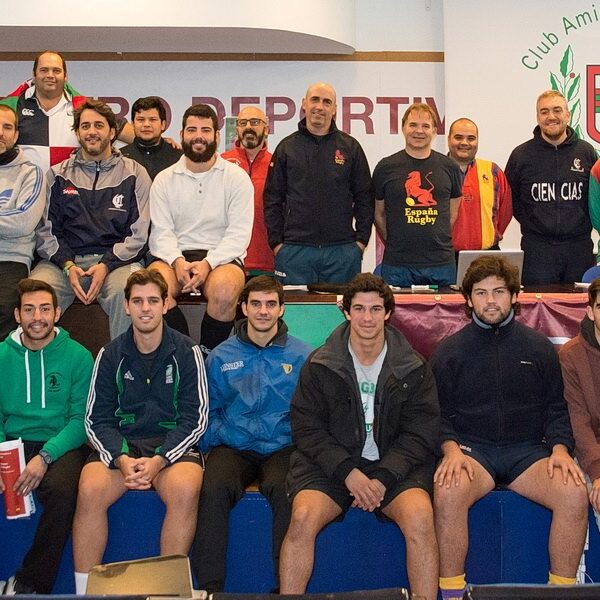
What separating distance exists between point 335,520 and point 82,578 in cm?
102

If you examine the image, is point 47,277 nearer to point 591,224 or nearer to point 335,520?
point 335,520

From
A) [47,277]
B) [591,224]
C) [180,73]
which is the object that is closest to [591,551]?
[591,224]

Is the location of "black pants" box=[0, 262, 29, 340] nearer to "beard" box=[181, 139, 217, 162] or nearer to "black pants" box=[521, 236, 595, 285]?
"beard" box=[181, 139, 217, 162]

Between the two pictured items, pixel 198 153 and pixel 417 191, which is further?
pixel 417 191

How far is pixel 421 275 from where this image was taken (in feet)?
17.5

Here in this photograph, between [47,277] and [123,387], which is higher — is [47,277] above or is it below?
above

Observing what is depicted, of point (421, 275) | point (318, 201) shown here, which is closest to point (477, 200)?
point (421, 275)

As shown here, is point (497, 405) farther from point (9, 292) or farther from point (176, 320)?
point (9, 292)

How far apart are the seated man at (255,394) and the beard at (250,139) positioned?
1.93 meters

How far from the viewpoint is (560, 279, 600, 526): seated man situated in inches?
149

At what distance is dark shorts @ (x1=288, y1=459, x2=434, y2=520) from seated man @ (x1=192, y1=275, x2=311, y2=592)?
0.11 m

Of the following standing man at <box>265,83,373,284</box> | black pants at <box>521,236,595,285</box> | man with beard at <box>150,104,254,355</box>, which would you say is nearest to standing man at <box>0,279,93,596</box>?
man with beard at <box>150,104,254,355</box>

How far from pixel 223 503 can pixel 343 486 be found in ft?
1.60

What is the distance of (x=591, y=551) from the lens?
3844 millimetres
